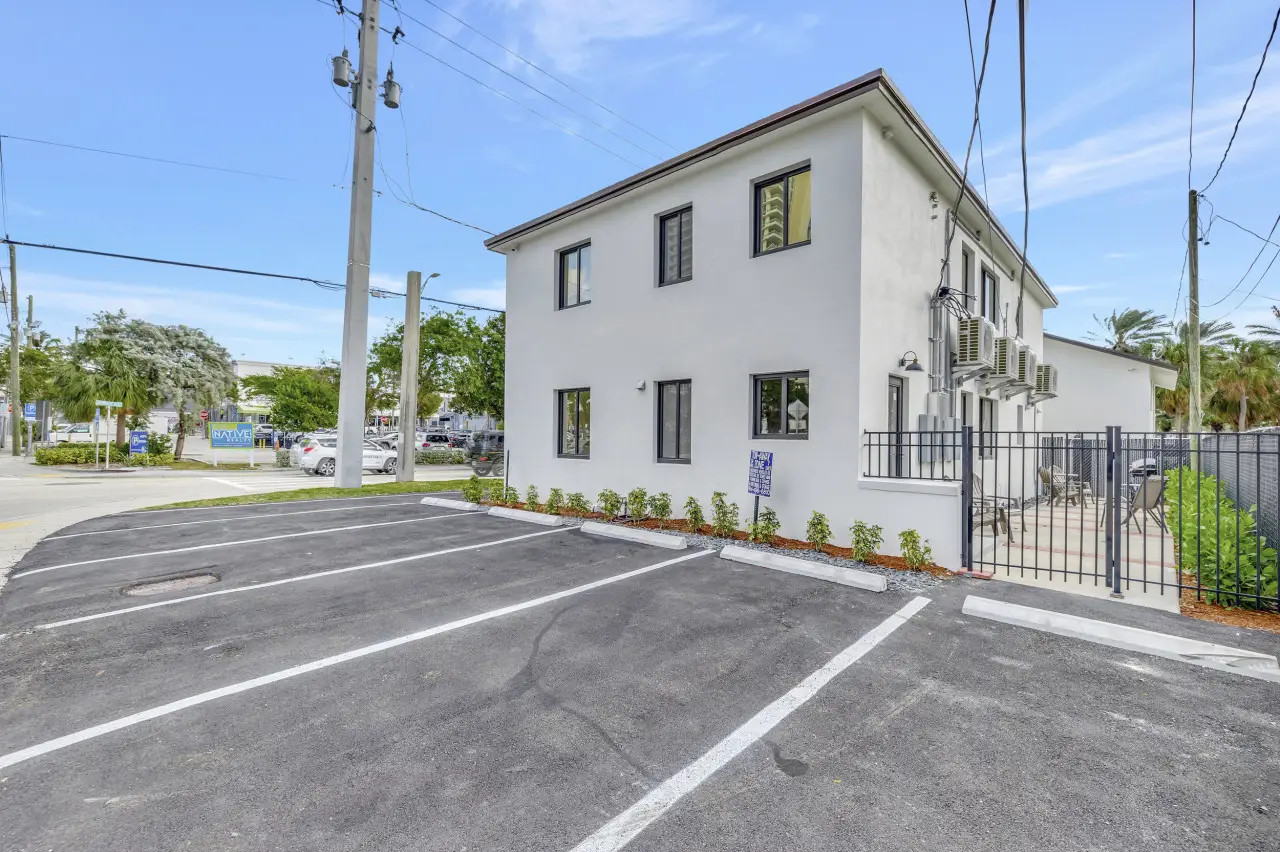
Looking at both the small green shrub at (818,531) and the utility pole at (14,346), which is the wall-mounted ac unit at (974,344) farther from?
the utility pole at (14,346)

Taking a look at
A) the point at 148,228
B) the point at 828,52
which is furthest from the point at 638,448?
the point at 148,228

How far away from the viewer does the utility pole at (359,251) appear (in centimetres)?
1435

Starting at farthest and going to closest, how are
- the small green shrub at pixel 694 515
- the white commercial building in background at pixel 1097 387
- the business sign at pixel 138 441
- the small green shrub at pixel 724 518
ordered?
the business sign at pixel 138 441, the white commercial building in background at pixel 1097 387, the small green shrub at pixel 694 515, the small green shrub at pixel 724 518

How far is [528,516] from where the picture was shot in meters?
10.3

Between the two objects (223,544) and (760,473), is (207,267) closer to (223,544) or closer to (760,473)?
(223,544)

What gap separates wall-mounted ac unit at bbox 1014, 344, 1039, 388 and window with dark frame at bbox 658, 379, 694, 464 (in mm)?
6561

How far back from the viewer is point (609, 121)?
49.9 feet

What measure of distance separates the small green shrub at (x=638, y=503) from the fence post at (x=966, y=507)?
476 cm

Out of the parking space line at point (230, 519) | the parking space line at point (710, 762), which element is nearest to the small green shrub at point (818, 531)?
the parking space line at point (710, 762)

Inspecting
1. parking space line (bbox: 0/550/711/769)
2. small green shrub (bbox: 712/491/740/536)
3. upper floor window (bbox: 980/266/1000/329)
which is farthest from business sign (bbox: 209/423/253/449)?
upper floor window (bbox: 980/266/1000/329)

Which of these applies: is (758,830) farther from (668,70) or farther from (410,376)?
(410,376)

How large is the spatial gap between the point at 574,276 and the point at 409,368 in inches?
339

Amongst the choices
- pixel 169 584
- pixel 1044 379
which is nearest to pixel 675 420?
pixel 169 584

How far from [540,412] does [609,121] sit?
29.4 feet
